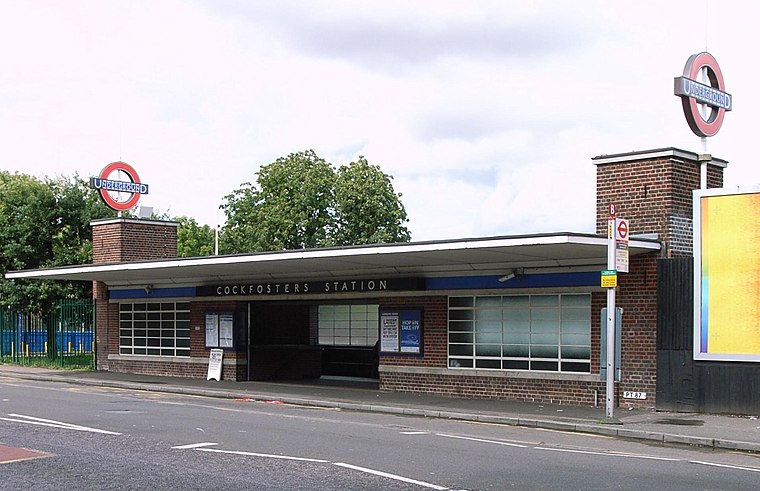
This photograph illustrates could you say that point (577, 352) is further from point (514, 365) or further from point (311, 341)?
point (311, 341)

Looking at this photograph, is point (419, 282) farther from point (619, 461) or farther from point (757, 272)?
point (619, 461)

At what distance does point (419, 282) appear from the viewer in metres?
23.2

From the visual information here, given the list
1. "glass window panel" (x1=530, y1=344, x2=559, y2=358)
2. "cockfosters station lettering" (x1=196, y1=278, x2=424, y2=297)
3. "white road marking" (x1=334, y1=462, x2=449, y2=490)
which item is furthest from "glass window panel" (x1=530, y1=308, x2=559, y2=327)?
"white road marking" (x1=334, y1=462, x2=449, y2=490)

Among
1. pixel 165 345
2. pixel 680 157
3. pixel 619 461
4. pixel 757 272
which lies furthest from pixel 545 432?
pixel 165 345

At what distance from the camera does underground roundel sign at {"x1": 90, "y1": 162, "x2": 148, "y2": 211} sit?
33656 mm

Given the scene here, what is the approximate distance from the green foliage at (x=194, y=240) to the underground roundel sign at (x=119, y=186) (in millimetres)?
26426

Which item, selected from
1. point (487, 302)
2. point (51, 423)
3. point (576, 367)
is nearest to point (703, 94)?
point (576, 367)

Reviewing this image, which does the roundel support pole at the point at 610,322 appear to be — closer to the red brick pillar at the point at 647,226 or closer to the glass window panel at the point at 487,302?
the red brick pillar at the point at 647,226

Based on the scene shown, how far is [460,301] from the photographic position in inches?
897

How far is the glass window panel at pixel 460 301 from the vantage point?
22.6m

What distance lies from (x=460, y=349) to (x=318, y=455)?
10.4 meters

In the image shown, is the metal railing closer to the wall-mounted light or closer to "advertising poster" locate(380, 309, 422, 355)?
"advertising poster" locate(380, 309, 422, 355)

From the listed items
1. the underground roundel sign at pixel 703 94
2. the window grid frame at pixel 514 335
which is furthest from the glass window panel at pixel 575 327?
the underground roundel sign at pixel 703 94

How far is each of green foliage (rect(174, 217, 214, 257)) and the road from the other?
4417 centimetres
